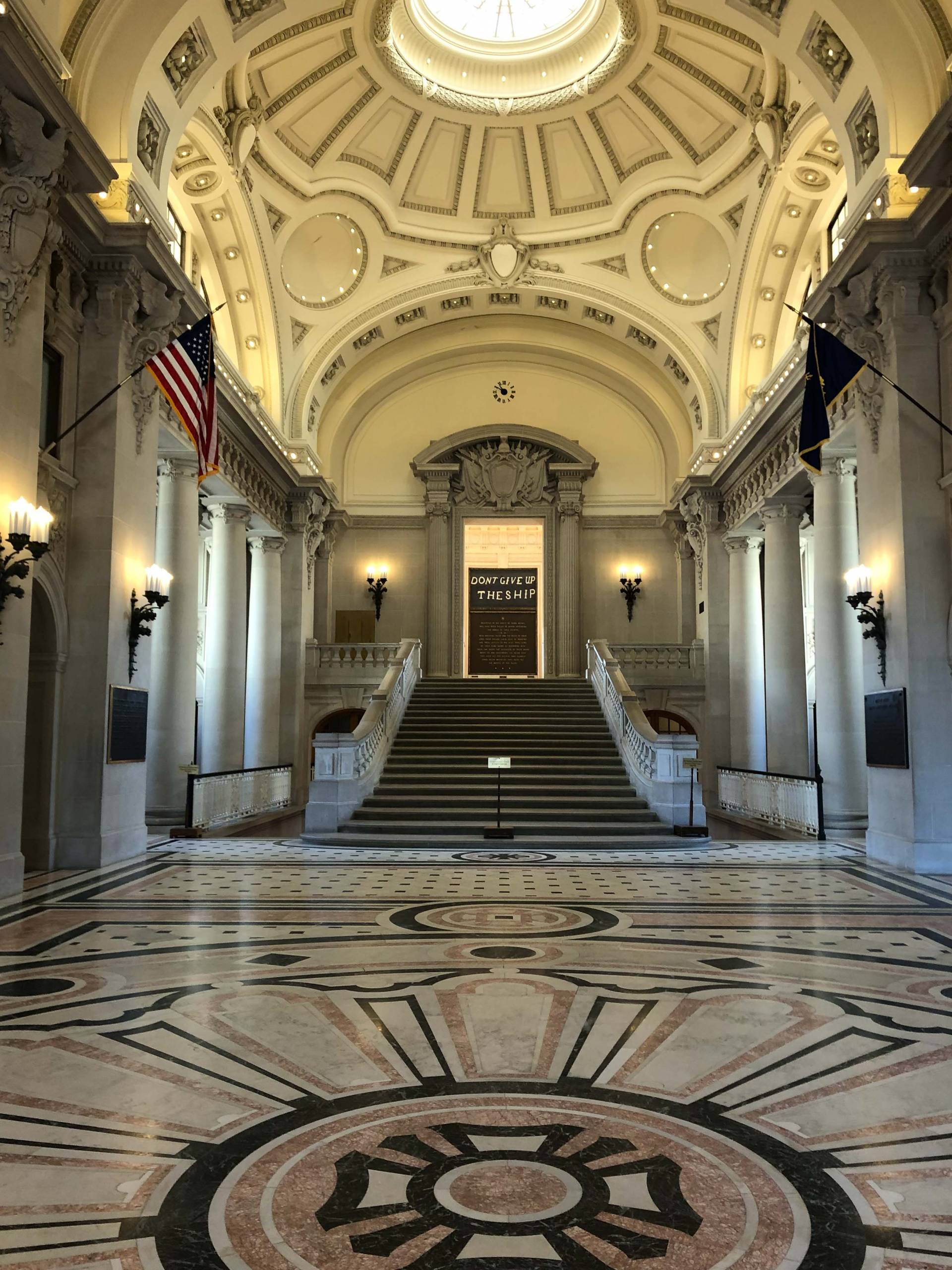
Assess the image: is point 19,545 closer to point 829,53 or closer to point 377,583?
point 829,53

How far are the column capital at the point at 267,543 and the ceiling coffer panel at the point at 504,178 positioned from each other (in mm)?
8577

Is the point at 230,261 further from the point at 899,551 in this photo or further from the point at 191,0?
the point at 899,551

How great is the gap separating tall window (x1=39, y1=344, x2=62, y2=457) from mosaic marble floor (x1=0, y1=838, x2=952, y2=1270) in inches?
221

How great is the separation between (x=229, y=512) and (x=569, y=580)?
9427 mm

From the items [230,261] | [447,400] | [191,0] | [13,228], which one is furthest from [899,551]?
[447,400]

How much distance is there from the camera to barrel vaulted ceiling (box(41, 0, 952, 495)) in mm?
11672

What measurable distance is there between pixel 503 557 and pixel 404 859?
1536 cm

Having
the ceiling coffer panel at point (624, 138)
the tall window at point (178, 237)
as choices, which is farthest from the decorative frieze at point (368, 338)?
the ceiling coffer panel at point (624, 138)

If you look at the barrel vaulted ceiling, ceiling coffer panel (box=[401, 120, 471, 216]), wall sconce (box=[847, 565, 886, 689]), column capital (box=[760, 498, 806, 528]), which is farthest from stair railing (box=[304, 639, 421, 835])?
ceiling coffer panel (box=[401, 120, 471, 216])

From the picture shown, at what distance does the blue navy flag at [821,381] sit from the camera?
11.0m

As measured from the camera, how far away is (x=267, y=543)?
21422 mm

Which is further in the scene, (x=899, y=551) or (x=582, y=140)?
(x=582, y=140)

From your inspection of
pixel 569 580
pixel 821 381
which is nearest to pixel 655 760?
pixel 821 381

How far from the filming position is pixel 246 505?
18547mm
